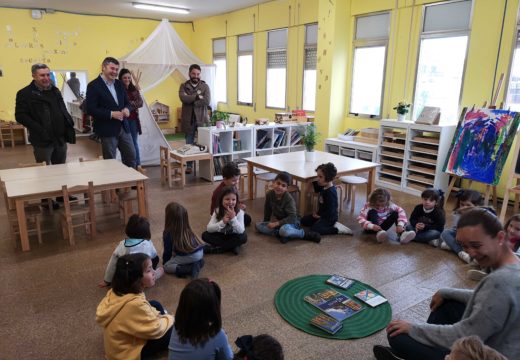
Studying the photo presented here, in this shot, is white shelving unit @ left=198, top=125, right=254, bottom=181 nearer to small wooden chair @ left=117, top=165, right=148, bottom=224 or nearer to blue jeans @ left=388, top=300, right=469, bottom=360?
small wooden chair @ left=117, top=165, right=148, bottom=224

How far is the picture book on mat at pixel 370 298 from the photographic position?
268cm

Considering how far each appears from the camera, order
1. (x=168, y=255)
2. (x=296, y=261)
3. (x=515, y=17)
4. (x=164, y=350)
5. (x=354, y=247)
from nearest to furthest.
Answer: (x=164, y=350)
(x=168, y=255)
(x=296, y=261)
(x=354, y=247)
(x=515, y=17)

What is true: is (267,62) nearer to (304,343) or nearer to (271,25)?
(271,25)

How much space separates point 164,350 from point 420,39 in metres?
5.31

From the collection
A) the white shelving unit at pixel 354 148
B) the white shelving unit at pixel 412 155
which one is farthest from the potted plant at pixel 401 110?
the white shelving unit at pixel 354 148

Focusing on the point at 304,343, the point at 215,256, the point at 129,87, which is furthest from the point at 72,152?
the point at 304,343

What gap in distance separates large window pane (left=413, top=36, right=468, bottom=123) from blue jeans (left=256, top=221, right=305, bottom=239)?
3.12m

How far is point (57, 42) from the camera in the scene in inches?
359

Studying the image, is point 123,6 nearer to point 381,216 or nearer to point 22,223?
point 22,223

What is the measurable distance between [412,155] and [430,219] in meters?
1.89

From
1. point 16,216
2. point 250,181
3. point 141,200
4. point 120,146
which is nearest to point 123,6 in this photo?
point 120,146

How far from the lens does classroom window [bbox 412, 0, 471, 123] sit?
517cm

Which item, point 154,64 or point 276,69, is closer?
point 154,64

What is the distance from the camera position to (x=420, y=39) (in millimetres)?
5574
